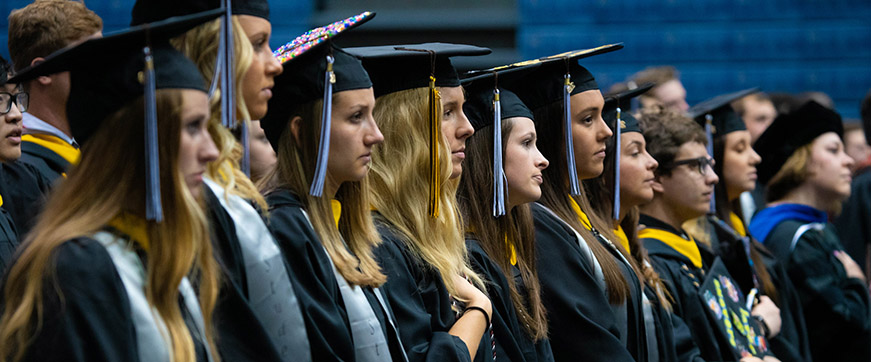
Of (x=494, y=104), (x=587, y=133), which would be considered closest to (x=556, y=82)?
(x=587, y=133)

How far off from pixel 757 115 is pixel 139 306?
6.25 meters

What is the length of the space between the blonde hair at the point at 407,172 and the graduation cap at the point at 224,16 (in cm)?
53

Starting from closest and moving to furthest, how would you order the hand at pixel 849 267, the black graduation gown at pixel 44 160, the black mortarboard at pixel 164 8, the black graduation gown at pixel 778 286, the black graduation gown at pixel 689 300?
the black mortarboard at pixel 164 8
the black graduation gown at pixel 44 160
the black graduation gown at pixel 689 300
the black graduation gown at pixel 778 286
the hand at pixel 849 267

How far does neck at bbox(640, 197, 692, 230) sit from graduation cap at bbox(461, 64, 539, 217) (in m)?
1.47

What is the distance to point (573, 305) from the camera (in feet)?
11.7

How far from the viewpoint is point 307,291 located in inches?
98.9

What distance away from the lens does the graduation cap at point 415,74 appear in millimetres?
3045

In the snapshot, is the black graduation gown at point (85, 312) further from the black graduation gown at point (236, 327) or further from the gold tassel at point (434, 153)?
the gold tassel at point (434, 153)

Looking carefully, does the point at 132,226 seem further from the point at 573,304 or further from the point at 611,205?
the point at 611,205

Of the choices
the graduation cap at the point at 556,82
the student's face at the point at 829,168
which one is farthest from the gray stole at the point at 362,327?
the student's face at the point at 829,168

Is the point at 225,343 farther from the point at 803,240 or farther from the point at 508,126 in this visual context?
the point at 803,240

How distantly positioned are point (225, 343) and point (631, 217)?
263 centimetres

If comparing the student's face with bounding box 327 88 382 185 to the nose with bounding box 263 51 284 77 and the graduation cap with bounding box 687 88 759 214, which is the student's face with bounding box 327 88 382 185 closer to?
the nose with bounding box 263 51 284 77

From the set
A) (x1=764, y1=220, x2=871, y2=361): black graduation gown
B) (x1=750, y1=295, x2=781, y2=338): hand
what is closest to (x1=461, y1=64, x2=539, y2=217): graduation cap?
(x1=750, y1=295, x2=781, y2=338): hand
